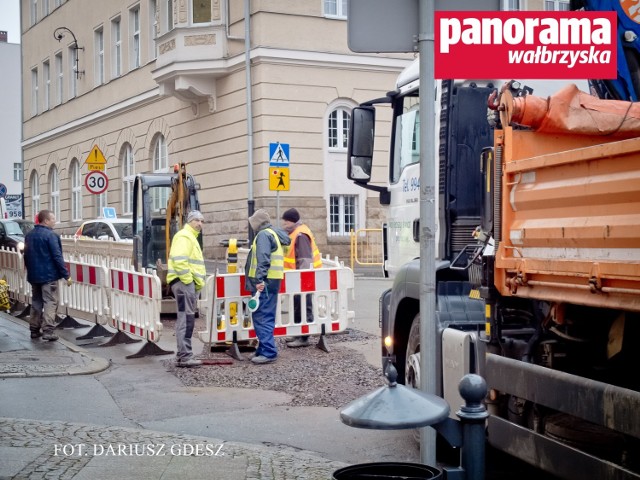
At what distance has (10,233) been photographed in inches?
1264

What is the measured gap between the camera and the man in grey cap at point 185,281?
12211mm

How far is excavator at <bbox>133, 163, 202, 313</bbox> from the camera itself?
58.6 feet

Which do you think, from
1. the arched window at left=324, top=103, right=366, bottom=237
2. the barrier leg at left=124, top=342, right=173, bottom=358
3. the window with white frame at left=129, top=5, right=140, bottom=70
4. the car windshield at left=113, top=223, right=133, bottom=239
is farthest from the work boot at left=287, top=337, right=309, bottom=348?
the window with white frame at left=129, top=5, right=140, bottom=70

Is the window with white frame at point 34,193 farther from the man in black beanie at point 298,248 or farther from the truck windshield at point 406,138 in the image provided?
the truck windshield at point 406,138

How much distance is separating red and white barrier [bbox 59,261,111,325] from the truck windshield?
717cm

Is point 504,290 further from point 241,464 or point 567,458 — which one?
point 241,464

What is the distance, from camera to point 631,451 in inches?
189

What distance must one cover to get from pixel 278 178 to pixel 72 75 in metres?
25.4

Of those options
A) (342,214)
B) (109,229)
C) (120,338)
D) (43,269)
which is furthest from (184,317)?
(342,214)

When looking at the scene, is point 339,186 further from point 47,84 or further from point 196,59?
point 47,84

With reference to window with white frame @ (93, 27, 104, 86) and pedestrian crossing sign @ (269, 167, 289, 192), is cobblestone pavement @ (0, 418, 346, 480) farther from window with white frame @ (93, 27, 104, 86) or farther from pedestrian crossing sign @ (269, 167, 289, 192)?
window with white frame @ (93, 27, 104, 86)

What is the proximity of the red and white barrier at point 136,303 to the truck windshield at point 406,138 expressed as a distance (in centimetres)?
521

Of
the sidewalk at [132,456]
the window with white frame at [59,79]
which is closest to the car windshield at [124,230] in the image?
the sidewalk at [132,456]

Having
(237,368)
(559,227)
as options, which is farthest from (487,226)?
(237,368)
